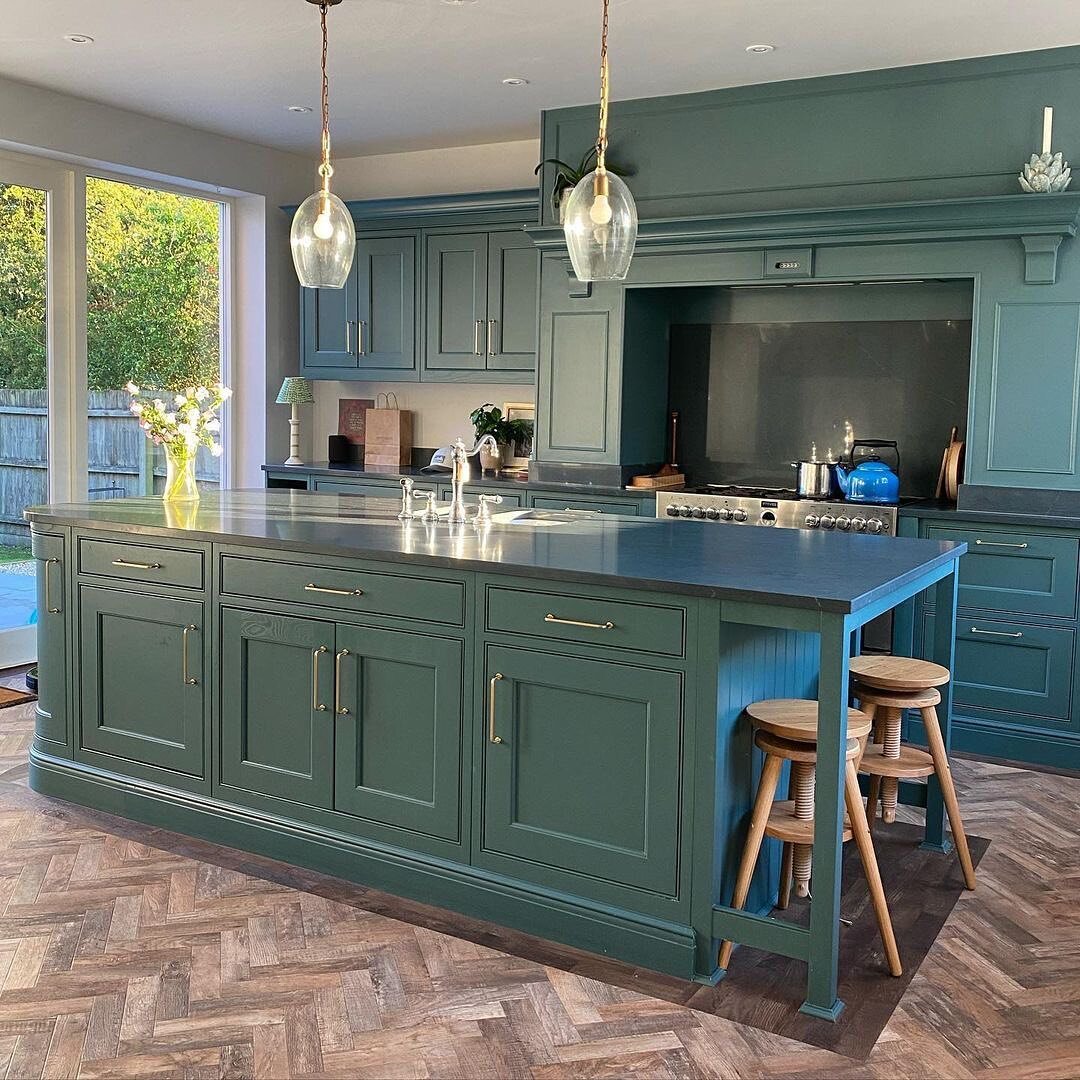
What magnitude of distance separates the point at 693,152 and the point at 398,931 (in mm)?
3808

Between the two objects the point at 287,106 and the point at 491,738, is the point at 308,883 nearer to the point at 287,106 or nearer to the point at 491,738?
the point at 491,738

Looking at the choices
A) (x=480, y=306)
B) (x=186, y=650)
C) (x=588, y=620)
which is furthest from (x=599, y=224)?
(x=480, y=306)

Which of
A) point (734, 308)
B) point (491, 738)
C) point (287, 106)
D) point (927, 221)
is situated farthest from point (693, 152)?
point (491, 738)

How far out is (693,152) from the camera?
5551 mm

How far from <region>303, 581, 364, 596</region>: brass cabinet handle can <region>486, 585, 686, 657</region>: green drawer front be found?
44cm

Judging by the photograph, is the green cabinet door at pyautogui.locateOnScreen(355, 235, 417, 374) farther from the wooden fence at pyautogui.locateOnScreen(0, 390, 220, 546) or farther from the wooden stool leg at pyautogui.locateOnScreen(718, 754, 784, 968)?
the wooden stool leg at pyautogui.locateOnScreen(718, 754, 784, 968)

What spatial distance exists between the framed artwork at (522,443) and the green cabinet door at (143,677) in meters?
3.08

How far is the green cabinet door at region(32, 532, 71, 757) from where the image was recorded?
→ 4.10 m

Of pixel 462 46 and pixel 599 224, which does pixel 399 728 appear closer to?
pixel 599 224

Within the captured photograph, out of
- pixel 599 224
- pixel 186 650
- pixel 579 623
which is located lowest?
pixel 186 650

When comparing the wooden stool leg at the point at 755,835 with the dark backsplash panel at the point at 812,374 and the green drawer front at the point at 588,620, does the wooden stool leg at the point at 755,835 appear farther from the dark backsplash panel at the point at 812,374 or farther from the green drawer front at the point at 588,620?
the dark backsplash panel at the point at 812,374

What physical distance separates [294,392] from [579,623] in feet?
14.6

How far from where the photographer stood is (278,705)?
360 centimetres

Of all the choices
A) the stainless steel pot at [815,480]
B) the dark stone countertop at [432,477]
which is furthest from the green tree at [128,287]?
the stainless steel pot at [815,480]
